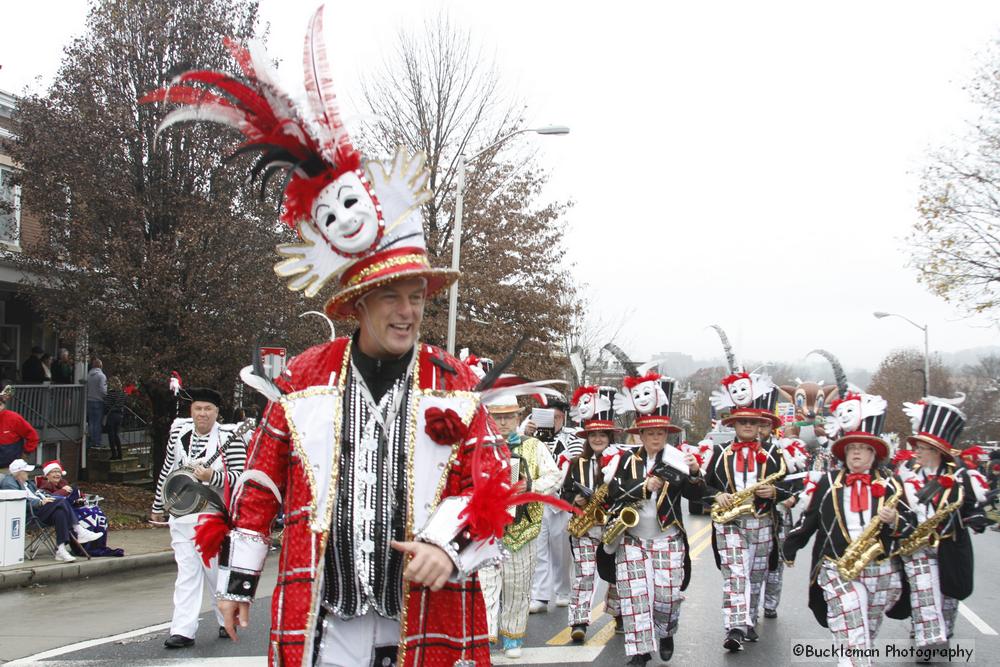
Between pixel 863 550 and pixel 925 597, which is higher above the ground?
pixel 863 550

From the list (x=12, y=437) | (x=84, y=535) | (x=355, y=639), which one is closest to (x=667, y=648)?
(x=355, y=639)

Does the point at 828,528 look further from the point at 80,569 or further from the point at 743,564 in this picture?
the point at 80,569

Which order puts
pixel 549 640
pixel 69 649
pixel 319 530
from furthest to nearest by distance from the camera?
1. pixel 549 640
2. pixel 69 649
3. pixel 319 530

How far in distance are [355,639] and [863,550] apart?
188 inches

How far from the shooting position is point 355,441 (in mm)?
3426

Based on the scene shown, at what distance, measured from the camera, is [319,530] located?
3.26m

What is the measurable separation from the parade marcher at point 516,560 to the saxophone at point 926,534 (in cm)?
296

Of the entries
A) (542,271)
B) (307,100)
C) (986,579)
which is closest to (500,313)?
(542,271)

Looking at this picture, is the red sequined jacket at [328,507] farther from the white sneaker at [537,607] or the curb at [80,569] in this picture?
the curb at [80,569]

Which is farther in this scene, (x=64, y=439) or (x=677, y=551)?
(x=64, y=439)

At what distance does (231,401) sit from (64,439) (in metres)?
3.69

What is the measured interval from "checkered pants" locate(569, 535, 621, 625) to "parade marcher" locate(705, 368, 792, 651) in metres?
1.11

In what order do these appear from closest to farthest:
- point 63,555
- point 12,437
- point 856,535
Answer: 1. point 856,535
2. point 63,555
3. point 12,437

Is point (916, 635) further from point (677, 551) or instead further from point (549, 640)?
point (549, 640)
